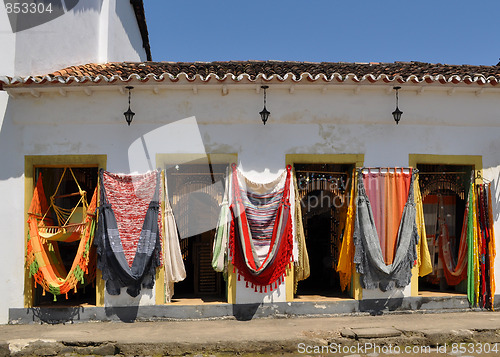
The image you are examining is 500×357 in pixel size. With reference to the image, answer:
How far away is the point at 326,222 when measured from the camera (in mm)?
9891

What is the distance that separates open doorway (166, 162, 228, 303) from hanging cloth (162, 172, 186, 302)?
0.29 meters

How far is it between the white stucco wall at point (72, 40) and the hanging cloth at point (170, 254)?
3.20m

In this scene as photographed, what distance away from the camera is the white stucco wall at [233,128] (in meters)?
7.48

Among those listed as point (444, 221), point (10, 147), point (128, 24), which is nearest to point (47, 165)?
point (10, 147)

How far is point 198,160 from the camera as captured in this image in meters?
7.61

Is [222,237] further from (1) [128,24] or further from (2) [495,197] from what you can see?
(1) [128,24]

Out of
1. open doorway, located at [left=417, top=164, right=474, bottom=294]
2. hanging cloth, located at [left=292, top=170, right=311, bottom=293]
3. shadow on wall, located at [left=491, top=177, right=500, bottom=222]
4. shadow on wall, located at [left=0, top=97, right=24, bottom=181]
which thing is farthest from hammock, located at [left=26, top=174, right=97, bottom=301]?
shadow on wall, located at [left=491, top=177, right=500, bottom=222]

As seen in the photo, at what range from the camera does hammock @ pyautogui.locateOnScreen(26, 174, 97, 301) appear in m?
7.23

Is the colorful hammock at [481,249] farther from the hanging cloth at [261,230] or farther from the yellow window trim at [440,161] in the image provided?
the hanging cloth at [261,230]

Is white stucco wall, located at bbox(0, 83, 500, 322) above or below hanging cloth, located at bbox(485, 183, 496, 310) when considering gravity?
above

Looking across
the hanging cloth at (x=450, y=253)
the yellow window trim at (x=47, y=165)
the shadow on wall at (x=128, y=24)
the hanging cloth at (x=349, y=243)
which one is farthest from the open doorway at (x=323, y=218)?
the shadow on wall at (x=128, y=24)

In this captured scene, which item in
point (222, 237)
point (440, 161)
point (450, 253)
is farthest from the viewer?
point (450, 253)

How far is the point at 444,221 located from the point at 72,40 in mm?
8265

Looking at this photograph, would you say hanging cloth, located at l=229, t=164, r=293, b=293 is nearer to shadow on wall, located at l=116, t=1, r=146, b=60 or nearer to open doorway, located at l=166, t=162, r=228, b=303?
open doorway, located at l=166, t=162, r=228, b=303
